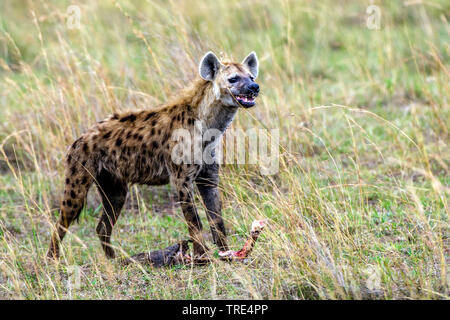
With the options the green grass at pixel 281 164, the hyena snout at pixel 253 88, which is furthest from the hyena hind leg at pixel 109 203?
the hyena snout at pixel 253 88

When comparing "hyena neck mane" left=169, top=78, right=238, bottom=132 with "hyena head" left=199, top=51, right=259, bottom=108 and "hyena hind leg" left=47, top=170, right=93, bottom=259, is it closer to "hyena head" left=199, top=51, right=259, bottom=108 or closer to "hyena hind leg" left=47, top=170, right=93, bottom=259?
"hyena head" left=199, top=51, right=259, bottom=108

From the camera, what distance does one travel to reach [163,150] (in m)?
4.07

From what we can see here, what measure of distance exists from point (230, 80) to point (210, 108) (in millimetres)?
217

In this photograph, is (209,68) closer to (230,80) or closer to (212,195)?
(230,80)

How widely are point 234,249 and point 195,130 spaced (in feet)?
2.46

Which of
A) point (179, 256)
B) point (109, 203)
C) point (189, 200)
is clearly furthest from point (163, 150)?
point (179, 256)

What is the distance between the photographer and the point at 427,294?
3.02 m

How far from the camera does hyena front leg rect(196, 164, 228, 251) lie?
404 cm

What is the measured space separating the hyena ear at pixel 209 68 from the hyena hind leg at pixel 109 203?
842mm

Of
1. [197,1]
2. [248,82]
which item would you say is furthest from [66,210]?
[197,1]

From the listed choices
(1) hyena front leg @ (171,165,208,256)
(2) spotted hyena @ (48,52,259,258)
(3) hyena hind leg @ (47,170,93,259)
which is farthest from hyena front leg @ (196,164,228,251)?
(3) hyena hind leg @ (47,170,93,259)

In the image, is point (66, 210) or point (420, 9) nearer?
point (66, 210)

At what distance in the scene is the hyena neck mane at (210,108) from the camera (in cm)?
403

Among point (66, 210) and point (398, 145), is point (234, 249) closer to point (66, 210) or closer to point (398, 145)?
point (66, 210)
